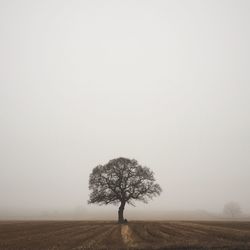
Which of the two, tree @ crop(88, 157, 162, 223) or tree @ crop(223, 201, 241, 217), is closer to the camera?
tree @ crop(88, 157, 162, 223)

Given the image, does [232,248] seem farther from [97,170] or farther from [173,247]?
[97,170]

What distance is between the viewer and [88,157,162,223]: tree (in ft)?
182

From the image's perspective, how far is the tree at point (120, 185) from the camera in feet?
182

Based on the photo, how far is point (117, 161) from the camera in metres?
56.2

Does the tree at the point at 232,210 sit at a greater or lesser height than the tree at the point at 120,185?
greater

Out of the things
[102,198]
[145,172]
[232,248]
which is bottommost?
[232,248]

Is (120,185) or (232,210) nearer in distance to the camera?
(120,185)

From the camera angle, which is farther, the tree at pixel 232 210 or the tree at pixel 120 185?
the tree at pixel 232 210

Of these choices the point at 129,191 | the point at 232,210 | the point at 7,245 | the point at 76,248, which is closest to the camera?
the point at 76,248

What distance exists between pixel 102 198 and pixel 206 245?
124ft

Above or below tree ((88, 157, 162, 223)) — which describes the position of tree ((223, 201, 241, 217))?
above

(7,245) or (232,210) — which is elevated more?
(232,210)

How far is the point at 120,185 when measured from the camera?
55281mm

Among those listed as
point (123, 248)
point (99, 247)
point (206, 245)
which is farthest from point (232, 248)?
point (99, 247)
